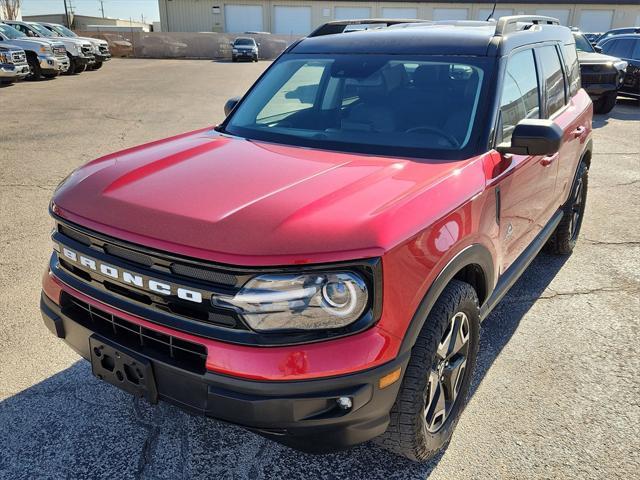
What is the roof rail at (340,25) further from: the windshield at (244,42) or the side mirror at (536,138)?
the windshield at (244,42)

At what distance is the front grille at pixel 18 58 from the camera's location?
51.6ft

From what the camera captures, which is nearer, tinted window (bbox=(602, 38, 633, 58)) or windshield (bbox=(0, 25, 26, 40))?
tinted window (bbox=(602, 38, 633, 58))

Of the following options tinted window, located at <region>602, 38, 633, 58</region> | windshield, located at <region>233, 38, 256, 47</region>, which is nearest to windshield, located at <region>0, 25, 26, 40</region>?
windshield, located at <region>233, 38, 256, 47</region>

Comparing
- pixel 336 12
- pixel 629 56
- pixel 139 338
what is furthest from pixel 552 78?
pixel 336 12

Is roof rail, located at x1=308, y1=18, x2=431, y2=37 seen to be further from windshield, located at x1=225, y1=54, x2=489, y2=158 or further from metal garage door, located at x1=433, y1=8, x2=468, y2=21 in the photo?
metal garage door, located at x1=433, y1=8, x2=468, y2=21

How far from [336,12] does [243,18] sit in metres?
8.37

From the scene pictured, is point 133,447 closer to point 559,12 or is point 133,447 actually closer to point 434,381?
point 434,381

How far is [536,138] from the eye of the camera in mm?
2502

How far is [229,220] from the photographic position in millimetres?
1909

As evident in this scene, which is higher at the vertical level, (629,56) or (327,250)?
(327,250)

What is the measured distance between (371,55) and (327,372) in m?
2.11

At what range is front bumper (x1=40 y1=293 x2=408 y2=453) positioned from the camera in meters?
1.79

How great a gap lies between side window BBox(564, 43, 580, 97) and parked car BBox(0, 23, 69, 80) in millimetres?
17030

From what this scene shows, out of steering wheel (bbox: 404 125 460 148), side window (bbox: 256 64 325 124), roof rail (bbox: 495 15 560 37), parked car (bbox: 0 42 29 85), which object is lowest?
parked car (bbox: 0 42 29 85)
